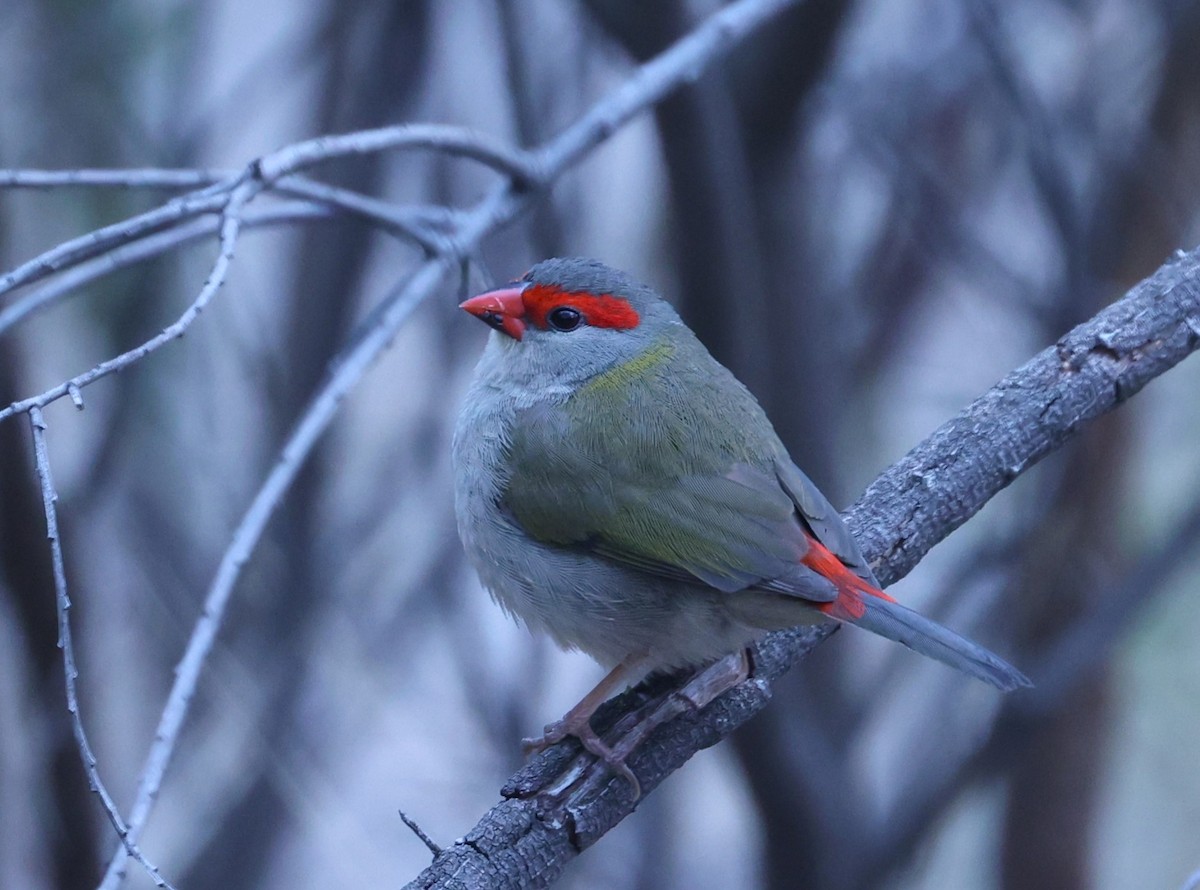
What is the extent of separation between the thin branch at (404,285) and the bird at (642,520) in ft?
1.69

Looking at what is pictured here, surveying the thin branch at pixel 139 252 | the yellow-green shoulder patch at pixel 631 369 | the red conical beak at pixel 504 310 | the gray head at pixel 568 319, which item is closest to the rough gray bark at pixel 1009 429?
the yellow-green shoulder patch at pixel 631 369

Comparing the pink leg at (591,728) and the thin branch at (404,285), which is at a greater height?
the thin branch at (404,285)

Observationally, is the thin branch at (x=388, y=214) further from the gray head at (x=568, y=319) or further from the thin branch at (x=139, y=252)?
the gray head at (x=568, y=319)

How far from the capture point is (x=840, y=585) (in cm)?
272

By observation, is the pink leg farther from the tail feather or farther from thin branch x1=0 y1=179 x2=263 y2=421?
thin branch x1=0 y1=179 x2=263 y2=421

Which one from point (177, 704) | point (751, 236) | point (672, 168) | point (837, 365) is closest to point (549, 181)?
point (672, 168)

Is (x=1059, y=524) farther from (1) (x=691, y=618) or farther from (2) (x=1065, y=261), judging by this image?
(1) (x=691, y=618)

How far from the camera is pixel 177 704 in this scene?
6.46 ft

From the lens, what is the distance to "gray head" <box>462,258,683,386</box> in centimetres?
342

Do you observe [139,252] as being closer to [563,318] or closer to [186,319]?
[186,319]

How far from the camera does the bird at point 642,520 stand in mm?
2752

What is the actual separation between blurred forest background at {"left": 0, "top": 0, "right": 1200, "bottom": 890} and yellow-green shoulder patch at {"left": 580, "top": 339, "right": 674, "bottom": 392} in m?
0.54

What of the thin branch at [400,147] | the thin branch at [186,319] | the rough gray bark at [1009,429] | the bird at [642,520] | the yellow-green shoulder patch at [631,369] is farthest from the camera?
the yellow-green shoulder patch at [631,369]

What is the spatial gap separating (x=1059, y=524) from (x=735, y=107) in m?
2.21
